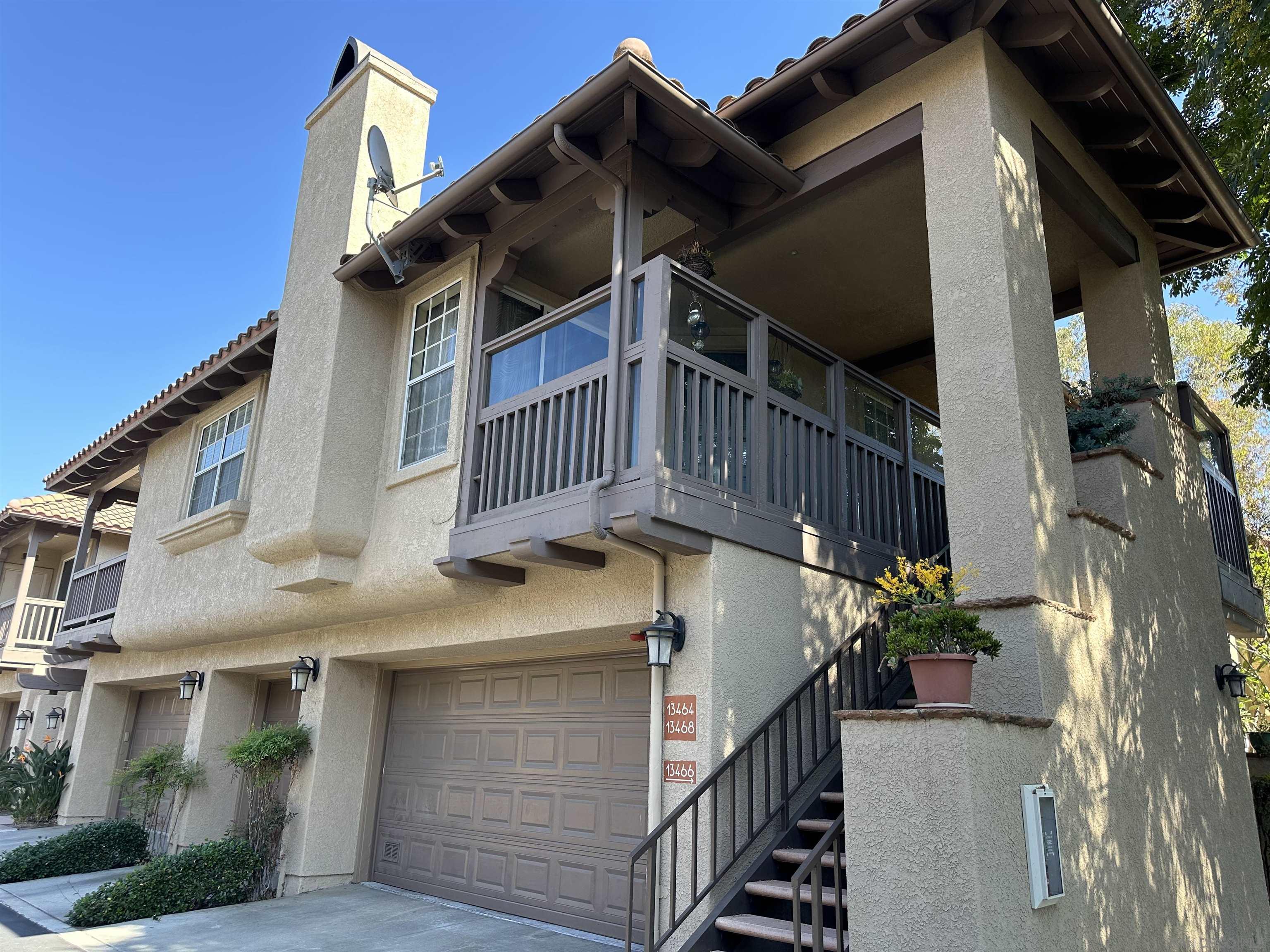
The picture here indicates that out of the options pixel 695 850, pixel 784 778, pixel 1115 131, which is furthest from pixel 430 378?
pixel 1115 131

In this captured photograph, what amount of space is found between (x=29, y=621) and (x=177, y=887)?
482 inches

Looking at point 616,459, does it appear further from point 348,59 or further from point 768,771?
point 348,59

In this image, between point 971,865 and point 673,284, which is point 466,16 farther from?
point 971,865

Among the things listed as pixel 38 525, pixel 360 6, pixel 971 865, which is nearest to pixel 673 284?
pixel 971 865

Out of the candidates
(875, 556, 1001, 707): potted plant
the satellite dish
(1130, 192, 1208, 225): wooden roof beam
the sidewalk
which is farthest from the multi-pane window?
(1130, 192, 1208, 225): wooden roof beam

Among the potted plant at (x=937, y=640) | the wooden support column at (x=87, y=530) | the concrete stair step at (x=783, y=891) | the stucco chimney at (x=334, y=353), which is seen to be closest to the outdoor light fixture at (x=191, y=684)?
the stucco chimney at (x=334, y=353)

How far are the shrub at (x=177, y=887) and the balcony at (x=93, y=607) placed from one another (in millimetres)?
5813

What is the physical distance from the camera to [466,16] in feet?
40.4

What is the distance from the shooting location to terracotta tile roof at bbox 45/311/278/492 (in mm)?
10594

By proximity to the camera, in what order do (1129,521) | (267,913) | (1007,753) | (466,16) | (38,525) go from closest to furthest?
(1007,753) < (1129,521) < (267,913) < (466,16) < (38,525)

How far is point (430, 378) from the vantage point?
8.73 metres

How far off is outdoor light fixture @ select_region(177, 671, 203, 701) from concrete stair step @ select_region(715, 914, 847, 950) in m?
9.61

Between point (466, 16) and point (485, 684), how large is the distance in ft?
30.4

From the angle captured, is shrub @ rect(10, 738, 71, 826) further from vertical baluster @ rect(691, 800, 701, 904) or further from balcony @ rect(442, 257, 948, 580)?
vertical baluster @ rect(691, 800, 701, 904)
